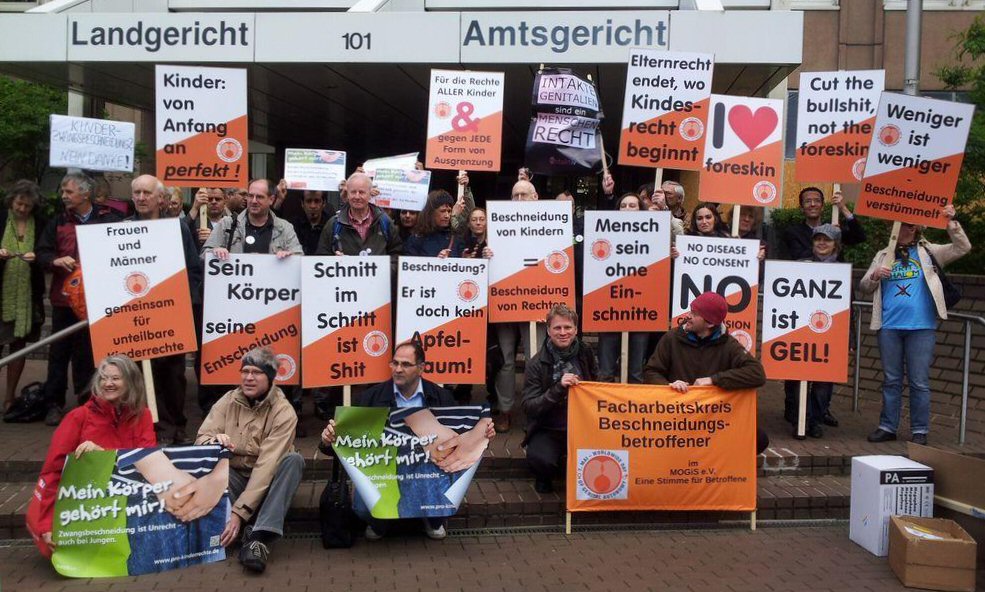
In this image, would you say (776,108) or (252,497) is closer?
(252,497)

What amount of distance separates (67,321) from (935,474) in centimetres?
665

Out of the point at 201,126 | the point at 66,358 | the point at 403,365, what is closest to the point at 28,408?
the point at 66,358

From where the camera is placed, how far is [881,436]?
25.3 ft

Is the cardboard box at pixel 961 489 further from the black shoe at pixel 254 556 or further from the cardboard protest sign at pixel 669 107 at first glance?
the black shoe at pixel 254 556

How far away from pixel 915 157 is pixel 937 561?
359 centimetres

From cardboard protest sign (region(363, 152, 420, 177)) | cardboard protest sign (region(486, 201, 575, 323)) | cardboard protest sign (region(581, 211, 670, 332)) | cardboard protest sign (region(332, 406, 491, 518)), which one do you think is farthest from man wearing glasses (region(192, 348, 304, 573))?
cardboard protest sign (region(363, 152, 420, 177))

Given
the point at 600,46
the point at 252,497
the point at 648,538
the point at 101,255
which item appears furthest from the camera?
the point at 600,46

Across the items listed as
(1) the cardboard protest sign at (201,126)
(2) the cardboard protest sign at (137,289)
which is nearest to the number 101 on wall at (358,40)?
(1) the cardboard protest sign at (201,126)

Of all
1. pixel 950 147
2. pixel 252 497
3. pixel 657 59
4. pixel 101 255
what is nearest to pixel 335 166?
pixel 101 255

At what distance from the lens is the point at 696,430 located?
6.20m

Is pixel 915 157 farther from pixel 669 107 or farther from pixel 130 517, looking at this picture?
pixel 130 517

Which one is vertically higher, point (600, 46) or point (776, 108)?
point (600, 46)

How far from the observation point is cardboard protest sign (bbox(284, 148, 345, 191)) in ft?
27.7

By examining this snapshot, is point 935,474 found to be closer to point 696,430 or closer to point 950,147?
point 696,430
